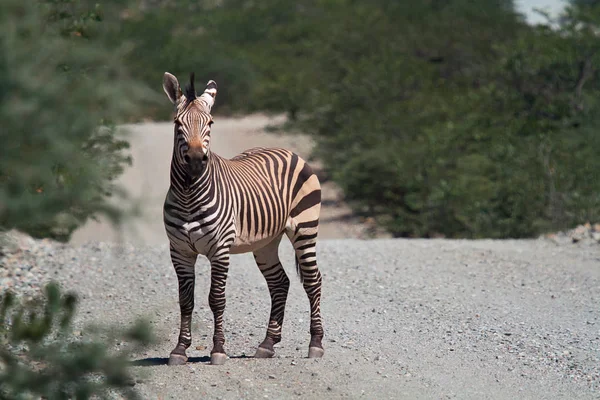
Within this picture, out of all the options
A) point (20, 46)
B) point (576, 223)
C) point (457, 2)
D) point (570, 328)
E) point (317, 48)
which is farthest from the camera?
point (457, 2)

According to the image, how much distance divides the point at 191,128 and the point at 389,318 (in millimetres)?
3789

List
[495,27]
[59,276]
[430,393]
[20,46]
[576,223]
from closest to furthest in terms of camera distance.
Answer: [20,46] → [430,393] → [59,276] → [576,223] → [495,27]

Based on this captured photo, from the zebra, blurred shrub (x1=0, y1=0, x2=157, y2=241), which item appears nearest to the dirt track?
blurred shrub (x1=0, y1=0, x2=157, y2=241)

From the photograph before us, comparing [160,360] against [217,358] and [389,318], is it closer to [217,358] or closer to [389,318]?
[217,358]

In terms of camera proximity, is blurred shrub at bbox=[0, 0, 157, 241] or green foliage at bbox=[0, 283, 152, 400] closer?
blurred shrub at bbox=[0, 0, 157, 241]

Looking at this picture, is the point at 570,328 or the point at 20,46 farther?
the point at 570,328

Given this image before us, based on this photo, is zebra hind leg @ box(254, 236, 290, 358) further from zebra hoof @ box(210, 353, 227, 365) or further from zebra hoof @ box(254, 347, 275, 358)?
zebra hoof @ box(210, 353, 227, 365)

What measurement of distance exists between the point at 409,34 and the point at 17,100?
35.7 m

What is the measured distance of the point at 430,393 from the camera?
721 cm

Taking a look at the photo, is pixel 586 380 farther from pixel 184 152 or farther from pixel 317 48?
pixel 317 48

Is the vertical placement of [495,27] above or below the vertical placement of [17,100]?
above

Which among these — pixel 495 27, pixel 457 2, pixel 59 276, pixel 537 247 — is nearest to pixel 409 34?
pixel 495 27

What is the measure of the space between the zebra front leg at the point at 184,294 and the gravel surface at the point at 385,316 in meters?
0.13

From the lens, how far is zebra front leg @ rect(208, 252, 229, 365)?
7.42 metres
